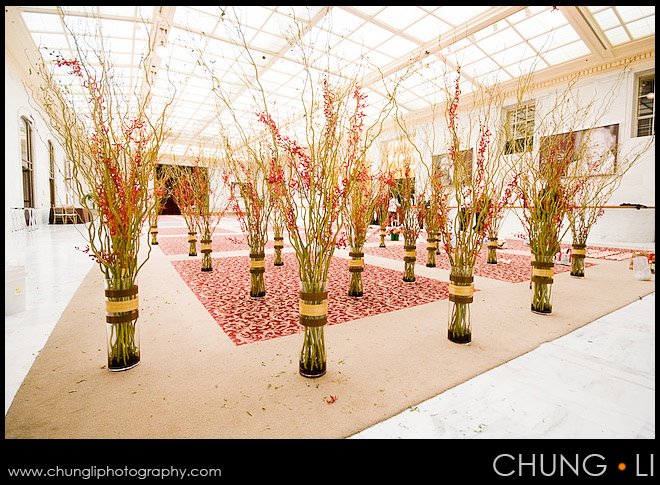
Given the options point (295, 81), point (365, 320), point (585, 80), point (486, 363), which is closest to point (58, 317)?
point (365, 320)

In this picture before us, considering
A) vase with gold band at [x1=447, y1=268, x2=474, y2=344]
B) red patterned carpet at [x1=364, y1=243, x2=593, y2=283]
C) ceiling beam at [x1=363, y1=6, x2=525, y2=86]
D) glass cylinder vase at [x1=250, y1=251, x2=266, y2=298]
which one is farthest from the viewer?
ceiling beam at [x1=363, y1=6, x2=525, y2=86]

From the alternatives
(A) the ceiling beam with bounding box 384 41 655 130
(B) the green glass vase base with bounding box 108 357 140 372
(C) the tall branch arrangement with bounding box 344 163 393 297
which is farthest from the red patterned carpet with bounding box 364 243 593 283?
(B) the green glass vase base with bounding box 108 357 140 372

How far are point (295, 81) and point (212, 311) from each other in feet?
33.9

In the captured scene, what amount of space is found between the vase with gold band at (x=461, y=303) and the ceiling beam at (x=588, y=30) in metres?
7.97

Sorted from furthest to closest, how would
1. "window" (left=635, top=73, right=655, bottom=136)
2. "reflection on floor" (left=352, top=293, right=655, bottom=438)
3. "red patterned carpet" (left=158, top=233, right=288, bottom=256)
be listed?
1. "window" (left=635, top=73, right=655, bottom=136)
2. "red patterned carpet" (left=158, top=233, right=288, bottom=256)
3. "reflection on floor" (left=352, top=293, right=655, bottom=438)

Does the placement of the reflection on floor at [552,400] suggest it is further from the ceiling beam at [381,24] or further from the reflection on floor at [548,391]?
the ceiling beam at [381,24]

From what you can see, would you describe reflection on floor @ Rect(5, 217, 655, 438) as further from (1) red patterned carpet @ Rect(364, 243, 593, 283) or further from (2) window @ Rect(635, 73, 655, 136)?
(2) window @ Rect(635, 73, 655, 136)

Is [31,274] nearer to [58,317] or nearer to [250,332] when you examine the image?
[58,317]

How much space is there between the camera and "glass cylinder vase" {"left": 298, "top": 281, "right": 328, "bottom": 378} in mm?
1844

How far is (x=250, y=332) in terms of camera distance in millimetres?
2494

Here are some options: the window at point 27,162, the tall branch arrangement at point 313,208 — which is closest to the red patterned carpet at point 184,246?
the tall branch arrangement at point 313,208

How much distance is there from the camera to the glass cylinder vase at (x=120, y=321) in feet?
6.16

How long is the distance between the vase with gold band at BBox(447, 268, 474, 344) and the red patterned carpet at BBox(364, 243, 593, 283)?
2339mm

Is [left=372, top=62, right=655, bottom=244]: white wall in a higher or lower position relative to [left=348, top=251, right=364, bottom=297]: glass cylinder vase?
Result: higher
